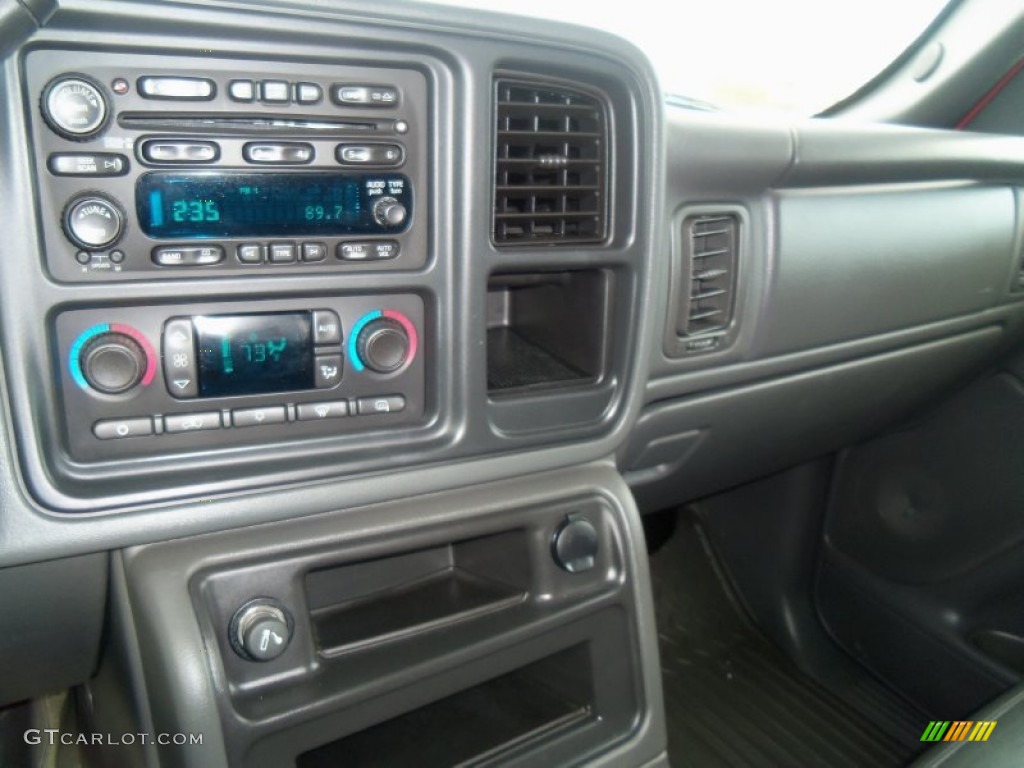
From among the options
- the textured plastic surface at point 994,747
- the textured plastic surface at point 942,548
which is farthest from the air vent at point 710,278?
the textured plastic surface at point 942,548

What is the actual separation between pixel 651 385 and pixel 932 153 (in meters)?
0.73

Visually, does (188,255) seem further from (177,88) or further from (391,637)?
Result: (391,637)

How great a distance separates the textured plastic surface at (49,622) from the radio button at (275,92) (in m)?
0.46

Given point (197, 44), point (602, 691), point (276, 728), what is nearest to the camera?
point (197, 44)

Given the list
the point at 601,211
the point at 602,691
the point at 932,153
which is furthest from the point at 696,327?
the point at 932,153

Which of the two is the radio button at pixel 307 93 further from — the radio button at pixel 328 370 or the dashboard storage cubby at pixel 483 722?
the dashboard storage cubby at pixel 483 722

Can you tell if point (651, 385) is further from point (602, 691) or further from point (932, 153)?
point (932, 153)

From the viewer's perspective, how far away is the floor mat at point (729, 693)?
1.68 m

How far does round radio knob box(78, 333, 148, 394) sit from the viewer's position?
70 cm

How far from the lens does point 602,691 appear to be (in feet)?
3.35

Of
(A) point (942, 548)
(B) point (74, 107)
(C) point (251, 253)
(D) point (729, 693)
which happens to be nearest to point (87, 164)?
(B) point (74, 107)

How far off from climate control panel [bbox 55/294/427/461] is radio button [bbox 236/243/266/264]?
4 centimetres

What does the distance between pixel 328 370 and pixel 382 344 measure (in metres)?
0.06

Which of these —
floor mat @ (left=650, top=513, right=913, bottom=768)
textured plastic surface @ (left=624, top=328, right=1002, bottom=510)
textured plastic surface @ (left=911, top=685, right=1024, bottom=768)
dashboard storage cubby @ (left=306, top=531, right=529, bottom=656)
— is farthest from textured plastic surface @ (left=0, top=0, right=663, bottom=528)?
floor mat @ (left=650, top=513, right=913, bottom=768)
